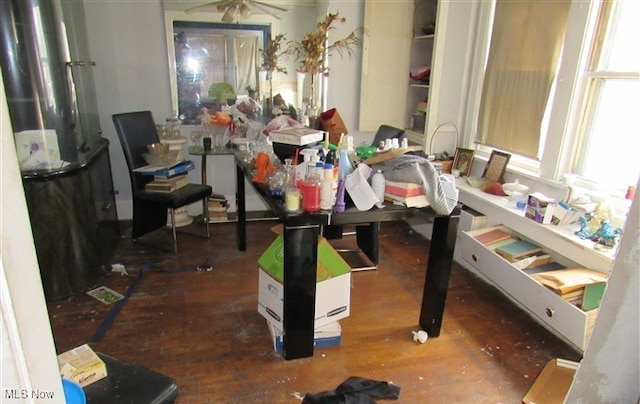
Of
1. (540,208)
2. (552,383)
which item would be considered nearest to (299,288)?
(552,383)

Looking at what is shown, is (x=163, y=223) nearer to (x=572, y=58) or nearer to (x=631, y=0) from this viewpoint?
(x=572, y=58)

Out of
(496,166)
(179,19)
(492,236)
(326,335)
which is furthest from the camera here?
(179,19)

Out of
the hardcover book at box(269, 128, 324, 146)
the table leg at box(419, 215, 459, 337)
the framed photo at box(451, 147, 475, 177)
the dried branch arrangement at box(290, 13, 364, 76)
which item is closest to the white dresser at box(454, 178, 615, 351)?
the framed photo at box(451, 147, 475, 177)

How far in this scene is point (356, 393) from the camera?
5.64ft

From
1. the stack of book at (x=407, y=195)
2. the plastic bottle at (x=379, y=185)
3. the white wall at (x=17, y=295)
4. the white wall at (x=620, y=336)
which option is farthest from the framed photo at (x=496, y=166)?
the white wall at (x=17, y=295)

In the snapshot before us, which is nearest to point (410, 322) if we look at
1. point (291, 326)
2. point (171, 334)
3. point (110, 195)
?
point (291, 326)

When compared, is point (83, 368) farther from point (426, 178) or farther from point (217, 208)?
point (217, 208)

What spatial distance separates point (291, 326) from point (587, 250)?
150 centimetres

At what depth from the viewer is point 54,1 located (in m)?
2.48

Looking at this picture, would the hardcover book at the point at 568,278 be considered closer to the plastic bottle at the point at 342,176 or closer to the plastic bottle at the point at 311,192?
the plastic bottle at the point at 342,176

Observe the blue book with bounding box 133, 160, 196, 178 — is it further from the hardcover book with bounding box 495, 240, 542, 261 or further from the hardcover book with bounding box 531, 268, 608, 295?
the hardcover book with bounding box 531, 268, 608, 295

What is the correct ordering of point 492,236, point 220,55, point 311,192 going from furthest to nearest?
point 220,55
point 492,236
point 311,192

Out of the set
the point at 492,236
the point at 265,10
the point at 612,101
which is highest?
the point at 265,10

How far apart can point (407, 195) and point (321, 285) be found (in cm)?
60
